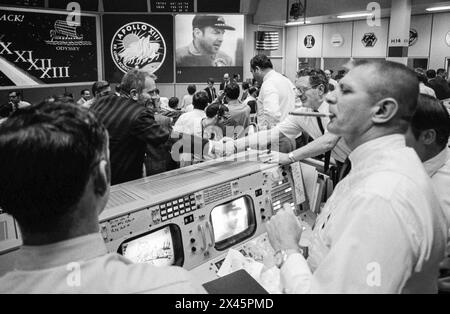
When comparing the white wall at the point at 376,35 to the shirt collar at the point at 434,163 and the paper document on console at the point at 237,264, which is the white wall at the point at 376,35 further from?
the paper document on console at the point at 237,264

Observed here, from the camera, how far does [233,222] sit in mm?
1798

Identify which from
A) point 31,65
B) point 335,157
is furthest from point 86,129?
point 31,65

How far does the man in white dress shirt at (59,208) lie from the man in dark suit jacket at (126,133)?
1.58m

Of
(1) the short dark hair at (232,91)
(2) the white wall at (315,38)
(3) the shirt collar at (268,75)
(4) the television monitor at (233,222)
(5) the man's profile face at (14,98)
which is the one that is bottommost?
(4) the television monitor at (233,222)

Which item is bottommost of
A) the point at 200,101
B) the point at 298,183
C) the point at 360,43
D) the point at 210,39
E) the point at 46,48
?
the point at 298,183

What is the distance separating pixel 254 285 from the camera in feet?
4.21

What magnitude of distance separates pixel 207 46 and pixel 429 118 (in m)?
7.61

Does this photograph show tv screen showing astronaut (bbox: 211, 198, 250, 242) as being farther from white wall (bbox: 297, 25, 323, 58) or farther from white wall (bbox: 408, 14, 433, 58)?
white wall (bbox: 297, 25, 323, 58)

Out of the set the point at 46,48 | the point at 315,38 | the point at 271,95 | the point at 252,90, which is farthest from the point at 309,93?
the point at 315,38

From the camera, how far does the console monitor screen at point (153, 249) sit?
1.43 meters

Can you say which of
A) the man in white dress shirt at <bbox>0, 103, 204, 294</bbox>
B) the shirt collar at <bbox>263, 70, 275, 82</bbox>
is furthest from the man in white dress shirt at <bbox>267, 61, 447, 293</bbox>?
the shirt collar at <bbox>263, 70, 275, 82</bbox>

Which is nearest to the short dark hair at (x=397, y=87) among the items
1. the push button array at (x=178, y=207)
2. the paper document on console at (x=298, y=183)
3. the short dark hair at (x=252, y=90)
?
the push button array at (x=178, y=207)

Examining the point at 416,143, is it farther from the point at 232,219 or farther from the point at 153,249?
the point at 153,249

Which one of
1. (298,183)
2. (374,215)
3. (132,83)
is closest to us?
(374,215)
